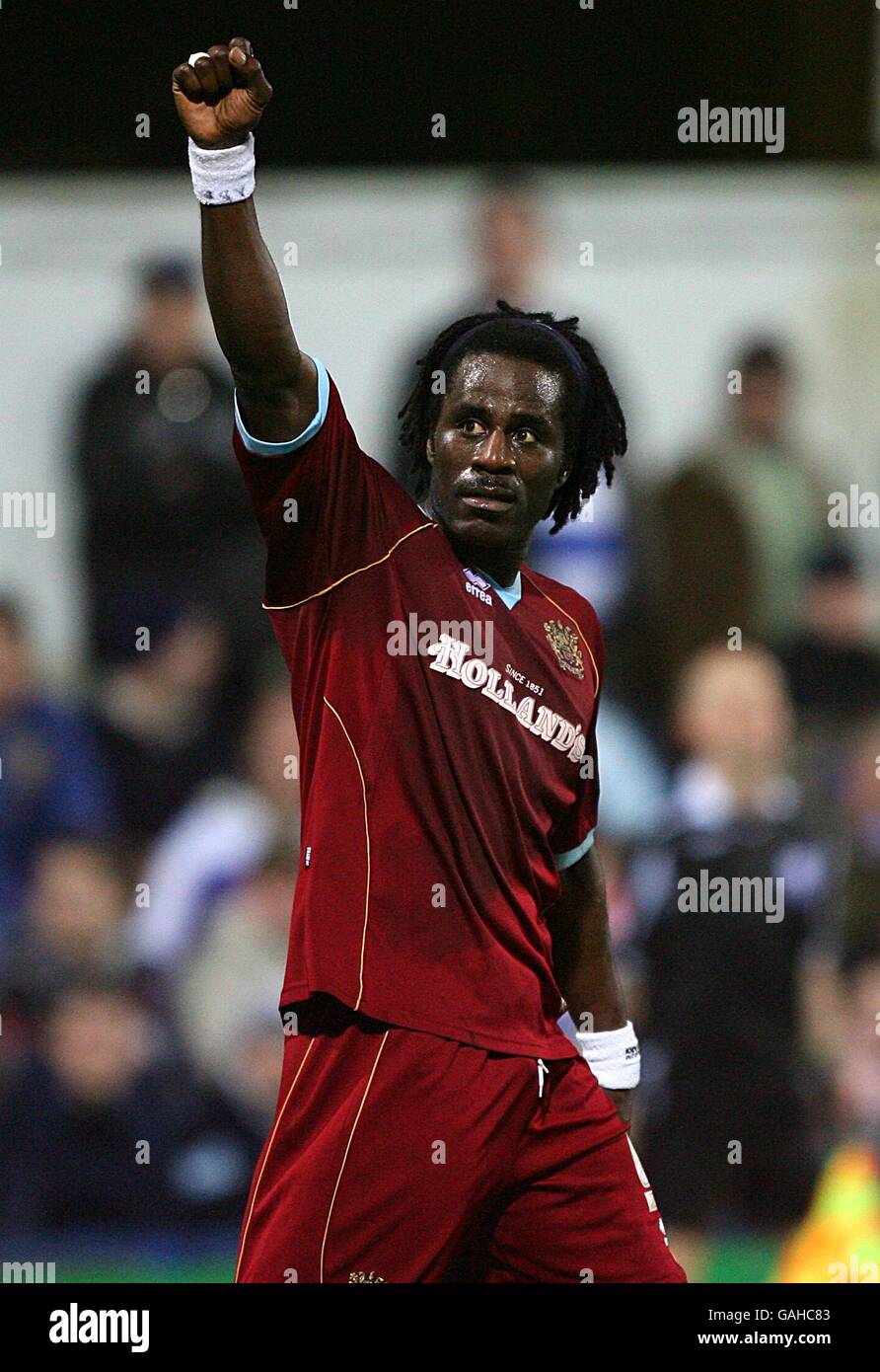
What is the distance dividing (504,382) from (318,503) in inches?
17.8

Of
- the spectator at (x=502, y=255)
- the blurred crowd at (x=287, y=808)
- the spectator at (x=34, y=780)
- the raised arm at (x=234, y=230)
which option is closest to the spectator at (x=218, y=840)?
the blurred crowd at (x=287, y=808)

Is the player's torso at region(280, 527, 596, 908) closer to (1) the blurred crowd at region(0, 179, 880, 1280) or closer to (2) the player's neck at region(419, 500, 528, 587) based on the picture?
(2) the player's neck at region(419, 500, 528, 587)

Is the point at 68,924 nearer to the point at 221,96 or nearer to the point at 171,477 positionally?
the point at 171,477

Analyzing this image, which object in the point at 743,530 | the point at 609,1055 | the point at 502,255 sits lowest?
the point at 609,1055

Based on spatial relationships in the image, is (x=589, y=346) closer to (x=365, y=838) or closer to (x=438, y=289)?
(x=365, y=838)

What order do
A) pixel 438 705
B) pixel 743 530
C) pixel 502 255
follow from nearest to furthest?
pixel 438 705 → pixel 502 255 → pixel 743 530

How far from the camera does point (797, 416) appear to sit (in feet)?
28.8

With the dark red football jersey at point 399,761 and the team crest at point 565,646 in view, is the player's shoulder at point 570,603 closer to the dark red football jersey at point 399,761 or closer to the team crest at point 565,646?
the team crest at point 565,646

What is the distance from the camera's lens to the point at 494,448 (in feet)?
12.6

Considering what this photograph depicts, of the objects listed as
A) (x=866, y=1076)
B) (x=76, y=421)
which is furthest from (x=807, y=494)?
(x=76, y=421)

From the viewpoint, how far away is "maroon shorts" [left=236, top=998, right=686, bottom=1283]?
11.8ft

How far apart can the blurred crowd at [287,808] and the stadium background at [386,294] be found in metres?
0.02

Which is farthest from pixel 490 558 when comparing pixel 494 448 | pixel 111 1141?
pixel 111 1141

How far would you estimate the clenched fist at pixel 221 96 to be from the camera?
3.41 m
